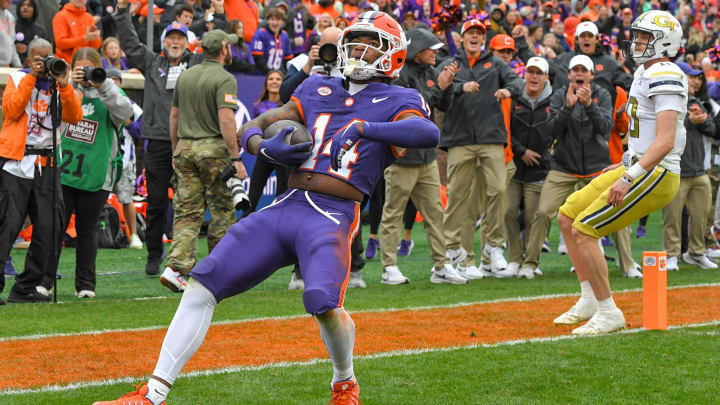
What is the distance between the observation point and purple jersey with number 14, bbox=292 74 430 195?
476cm

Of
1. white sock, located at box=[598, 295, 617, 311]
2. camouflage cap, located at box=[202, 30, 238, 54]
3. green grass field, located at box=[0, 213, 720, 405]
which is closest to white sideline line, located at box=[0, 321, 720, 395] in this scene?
green grass field, located at box=[0, 213, 720, 405]

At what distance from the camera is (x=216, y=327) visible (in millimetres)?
7098

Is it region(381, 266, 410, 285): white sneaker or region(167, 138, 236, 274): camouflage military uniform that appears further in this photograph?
region(381, 266, 410, 285): white sneaker

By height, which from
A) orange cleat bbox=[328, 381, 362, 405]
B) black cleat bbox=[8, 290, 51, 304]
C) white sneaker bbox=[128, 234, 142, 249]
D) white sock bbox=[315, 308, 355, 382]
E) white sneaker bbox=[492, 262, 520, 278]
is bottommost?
white sneaker bbox=[128, 234, 142, 249]

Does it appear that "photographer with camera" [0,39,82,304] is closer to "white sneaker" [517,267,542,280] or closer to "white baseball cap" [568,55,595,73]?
"white baseball cap" [568,55,595,73]

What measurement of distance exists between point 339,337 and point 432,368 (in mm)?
1309

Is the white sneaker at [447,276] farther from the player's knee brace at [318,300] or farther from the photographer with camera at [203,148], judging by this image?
the player's knee brace at [318,300]

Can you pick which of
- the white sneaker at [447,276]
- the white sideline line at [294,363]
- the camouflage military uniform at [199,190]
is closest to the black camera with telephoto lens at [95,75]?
the camouflage military uniform at [199,190]

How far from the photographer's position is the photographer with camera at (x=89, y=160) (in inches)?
332

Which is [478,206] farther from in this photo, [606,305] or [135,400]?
[135,400]

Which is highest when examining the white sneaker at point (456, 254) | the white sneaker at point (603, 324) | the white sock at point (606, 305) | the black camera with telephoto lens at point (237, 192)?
the black camera with telephoto lens at point (237, 192)

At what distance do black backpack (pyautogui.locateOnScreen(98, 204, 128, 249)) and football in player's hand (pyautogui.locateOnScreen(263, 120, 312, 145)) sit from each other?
8.10m

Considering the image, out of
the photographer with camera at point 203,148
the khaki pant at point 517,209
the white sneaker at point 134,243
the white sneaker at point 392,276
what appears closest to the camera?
the photographer with camera at point 203,148

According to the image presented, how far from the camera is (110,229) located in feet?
41.9
